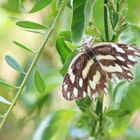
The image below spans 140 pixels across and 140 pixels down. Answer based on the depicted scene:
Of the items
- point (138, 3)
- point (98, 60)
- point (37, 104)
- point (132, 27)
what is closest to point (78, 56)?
point (98, 60)

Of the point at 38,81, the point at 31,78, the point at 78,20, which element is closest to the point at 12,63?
the point at 38,81

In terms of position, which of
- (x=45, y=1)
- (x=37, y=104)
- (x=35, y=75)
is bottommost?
(x=37, y=104)

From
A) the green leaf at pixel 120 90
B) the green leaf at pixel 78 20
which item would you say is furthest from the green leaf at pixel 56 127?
the green leaf at pixel 78 20

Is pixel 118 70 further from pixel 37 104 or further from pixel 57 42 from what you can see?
pixel 37 104

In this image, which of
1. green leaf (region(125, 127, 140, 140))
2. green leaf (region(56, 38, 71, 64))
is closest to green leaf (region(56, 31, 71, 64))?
green leaf (region(56, 38, 71, 64))

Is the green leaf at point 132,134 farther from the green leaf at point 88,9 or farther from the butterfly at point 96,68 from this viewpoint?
the green leaf at point 88,9

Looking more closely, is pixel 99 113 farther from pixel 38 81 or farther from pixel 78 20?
pixel 78 20
